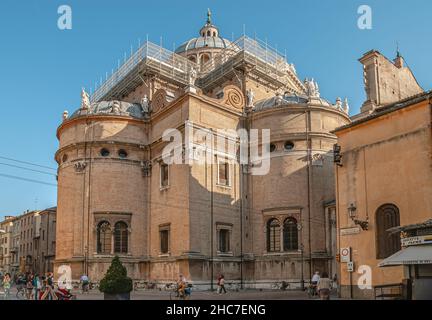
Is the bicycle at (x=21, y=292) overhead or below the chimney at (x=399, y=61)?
below

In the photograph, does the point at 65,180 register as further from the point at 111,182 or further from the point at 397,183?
the point at 397,183

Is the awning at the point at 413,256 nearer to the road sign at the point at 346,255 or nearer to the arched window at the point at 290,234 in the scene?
the road sign at the point at 346,255

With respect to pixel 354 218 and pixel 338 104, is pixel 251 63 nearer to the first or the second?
pixel 338 104

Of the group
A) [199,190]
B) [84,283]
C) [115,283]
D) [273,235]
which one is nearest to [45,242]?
[84,283]

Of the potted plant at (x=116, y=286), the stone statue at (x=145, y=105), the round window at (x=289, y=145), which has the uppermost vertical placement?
the stone statue at (x=145, y=105)

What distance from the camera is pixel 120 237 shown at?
36.1 m

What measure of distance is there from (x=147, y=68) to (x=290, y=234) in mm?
18207

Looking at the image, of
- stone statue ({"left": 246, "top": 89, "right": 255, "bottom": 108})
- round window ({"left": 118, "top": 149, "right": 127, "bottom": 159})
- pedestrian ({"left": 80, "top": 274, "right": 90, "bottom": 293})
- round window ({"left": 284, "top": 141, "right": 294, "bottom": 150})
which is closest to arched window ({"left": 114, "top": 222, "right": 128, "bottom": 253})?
pedestrian ({"left": 80, "top": 274, "right": 90, "bottom": 293})

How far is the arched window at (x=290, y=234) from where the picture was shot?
34.7 m

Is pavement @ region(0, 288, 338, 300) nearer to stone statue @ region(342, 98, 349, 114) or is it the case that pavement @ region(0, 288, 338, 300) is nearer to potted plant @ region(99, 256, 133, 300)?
potted plant @ region(99, 256, 133, 300)

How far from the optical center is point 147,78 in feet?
140

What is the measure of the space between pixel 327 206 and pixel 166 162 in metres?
11.6

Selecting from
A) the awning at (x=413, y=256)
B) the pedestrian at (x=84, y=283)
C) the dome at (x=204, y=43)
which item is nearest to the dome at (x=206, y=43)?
the dome at (x=204, y=43)
